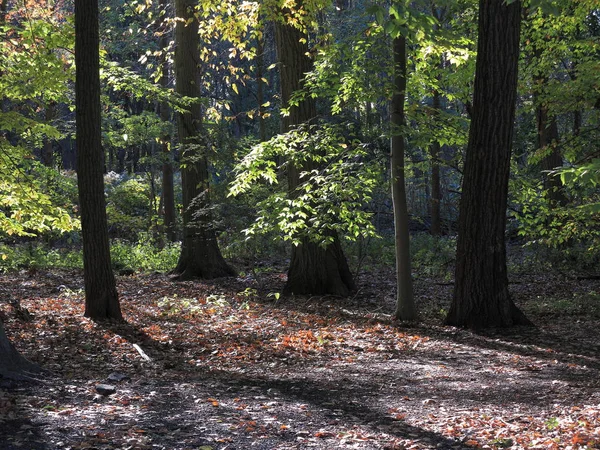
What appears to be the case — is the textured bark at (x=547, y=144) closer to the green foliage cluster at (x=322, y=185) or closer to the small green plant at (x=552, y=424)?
the green foliage cluster at (x=322, y=185)

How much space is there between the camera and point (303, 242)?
1225 cm

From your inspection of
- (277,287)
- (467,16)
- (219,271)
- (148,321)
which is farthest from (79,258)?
(467,16)

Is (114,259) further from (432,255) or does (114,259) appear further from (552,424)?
(552,424)

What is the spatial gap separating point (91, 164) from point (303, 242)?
4.57 meters

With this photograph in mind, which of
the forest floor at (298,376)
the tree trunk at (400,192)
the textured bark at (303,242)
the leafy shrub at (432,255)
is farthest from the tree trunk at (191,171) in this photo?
the tree trunk at (400,192)

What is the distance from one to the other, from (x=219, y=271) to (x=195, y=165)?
8.58 ft

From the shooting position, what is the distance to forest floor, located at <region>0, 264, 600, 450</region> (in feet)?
15.8

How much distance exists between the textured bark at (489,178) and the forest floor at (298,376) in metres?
0.50

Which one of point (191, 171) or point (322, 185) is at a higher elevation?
point (191, 171)

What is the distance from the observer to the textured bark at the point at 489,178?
8961 millimetres

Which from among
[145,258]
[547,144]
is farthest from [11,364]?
[145,258]

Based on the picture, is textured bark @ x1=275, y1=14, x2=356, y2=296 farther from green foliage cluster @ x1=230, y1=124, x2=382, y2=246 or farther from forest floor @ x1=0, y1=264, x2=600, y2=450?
green foliage cluster @ x1=230, y1=124, x2=382, y2=246

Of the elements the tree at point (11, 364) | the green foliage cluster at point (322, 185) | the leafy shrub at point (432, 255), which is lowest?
the tree at point (11, 364)

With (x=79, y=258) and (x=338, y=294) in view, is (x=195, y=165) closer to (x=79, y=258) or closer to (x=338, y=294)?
(x=338, y=294)
